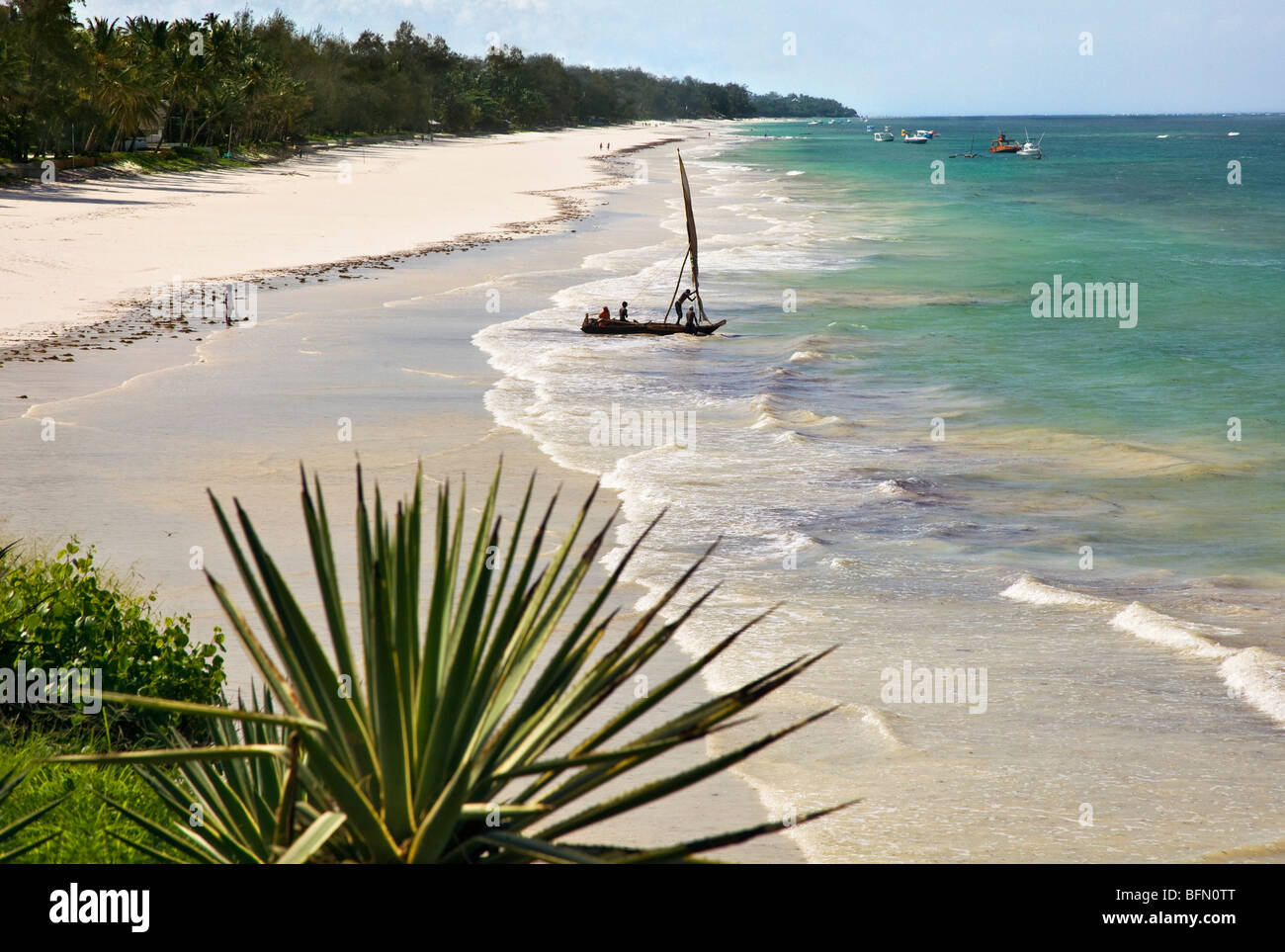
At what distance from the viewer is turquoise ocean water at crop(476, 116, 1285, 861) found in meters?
7.41

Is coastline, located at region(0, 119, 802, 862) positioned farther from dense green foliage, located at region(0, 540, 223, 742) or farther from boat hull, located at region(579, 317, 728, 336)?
boat hull, located at region(579, 317, 728, 336)

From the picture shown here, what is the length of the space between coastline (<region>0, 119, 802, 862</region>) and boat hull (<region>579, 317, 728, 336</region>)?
236 centimetres

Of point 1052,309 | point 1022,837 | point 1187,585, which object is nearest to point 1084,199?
point 1052,309

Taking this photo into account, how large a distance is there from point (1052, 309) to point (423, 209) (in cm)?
2849

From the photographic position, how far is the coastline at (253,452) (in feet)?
29.6

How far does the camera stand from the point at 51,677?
20.4 ft

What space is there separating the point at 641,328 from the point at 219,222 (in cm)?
2260

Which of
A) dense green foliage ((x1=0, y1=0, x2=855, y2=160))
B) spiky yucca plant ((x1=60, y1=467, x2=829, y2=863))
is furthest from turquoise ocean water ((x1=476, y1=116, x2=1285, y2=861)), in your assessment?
dense green foliage ((x1=0, y1=0, x2=855, y2=160))

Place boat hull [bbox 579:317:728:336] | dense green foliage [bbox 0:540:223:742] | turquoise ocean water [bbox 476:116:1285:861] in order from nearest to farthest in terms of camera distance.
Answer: dense green foliage [bbox 0:540:223:742], turquoise ocean water [bbox 476:116:1285:861], boat hull [bbox 579:317:728:336]

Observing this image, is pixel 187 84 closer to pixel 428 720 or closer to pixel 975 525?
pixel 975 525

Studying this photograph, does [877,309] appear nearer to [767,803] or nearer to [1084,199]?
[767,803]

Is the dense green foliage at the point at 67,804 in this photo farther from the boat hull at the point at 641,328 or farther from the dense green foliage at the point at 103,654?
the boat hull at the point at 641,328

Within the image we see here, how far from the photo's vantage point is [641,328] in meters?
25.2
